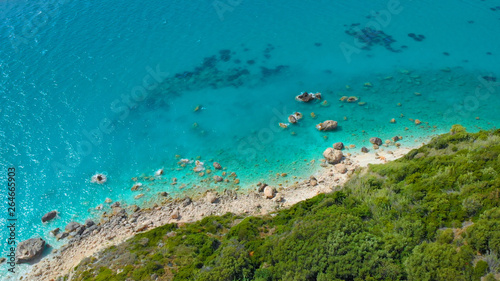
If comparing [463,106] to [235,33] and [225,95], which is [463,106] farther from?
[235,33]

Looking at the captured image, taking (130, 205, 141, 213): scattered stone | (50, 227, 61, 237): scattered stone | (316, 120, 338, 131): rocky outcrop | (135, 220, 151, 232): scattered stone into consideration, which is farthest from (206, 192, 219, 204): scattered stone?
(316, 120, 338, 131): rocky outcrop

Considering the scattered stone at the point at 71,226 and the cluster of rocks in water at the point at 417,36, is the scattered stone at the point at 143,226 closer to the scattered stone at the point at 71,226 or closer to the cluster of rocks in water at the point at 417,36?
the scattered stone at the point at 71,226

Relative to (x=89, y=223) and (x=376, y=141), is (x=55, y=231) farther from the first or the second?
(x=376, y=141)

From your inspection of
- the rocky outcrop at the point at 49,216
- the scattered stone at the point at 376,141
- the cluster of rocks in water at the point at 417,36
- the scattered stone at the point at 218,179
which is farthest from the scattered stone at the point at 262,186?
the cluster of rocks in water at the point at 417,36

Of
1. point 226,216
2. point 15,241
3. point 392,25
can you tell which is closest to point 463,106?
point 392,25

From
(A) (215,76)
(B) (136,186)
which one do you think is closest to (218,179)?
(B) (136,186)

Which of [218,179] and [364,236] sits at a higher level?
[364,236]
